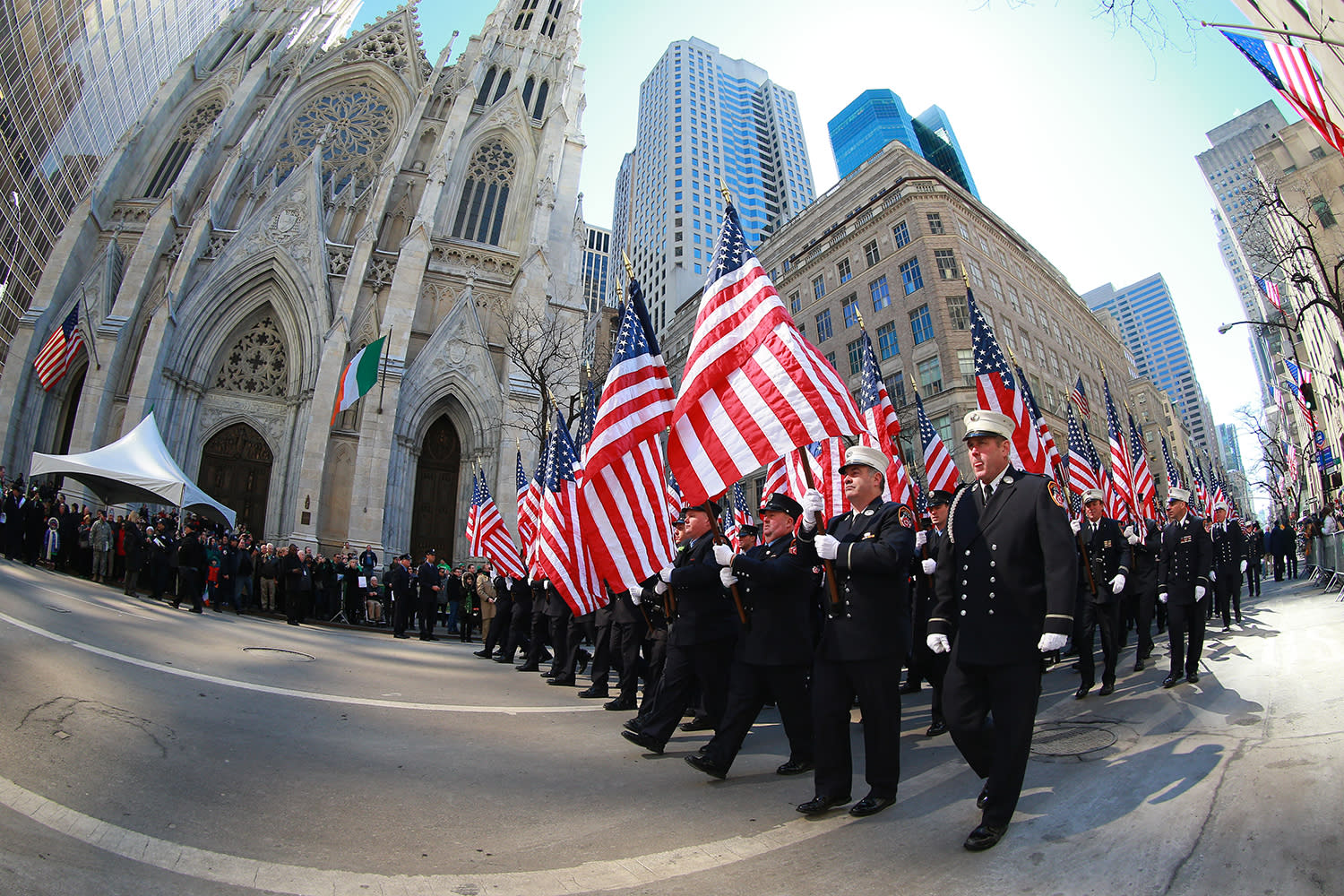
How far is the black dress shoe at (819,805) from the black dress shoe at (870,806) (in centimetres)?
9

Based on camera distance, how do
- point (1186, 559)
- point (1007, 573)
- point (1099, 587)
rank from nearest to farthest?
1. point (1007, 573)
2. point (1186, 559)
3. point (1099, 587)

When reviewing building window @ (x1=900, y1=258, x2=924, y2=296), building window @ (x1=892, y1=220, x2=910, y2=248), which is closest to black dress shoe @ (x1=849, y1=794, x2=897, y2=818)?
building window @ (x1=900, y1=258, x2=924, y2=296)

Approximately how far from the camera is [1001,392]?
10.0 metres

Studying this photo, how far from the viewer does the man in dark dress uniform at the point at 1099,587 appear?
7246 mm

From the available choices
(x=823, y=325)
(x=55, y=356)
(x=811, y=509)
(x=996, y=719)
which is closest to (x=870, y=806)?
(x=996, y=719)

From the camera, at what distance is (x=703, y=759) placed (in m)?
4.63

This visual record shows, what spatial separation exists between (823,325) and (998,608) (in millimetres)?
43990

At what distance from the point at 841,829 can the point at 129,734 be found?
167 inches

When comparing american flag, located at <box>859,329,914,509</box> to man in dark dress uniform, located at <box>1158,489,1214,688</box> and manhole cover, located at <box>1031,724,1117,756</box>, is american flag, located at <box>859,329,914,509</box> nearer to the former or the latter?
man in dark dress uniform, located at <box>1158,489,1214,688</box>

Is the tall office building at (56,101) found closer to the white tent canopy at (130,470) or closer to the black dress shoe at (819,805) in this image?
the white tent canopy at (130,470)

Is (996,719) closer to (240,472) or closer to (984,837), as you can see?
(984,837)

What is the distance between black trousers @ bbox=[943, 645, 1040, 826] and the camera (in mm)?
3275

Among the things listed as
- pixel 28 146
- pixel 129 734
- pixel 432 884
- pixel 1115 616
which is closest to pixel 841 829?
pixel 432 884

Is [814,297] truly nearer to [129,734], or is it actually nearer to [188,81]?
[188,81]
